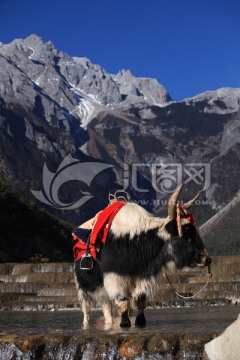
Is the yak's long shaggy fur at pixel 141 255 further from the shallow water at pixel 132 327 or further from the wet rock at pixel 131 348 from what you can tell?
the wet rock at pixel 131 348

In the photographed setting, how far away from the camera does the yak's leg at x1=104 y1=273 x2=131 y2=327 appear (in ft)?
30.3

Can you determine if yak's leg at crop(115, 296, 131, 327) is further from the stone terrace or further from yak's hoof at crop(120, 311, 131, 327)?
the stone terrace

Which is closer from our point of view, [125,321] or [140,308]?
[125,321]

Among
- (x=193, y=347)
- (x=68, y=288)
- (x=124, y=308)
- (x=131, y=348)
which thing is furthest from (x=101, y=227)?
(x=68, y=288)

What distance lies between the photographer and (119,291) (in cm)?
924

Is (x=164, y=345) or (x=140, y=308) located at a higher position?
(x=140, y=308)

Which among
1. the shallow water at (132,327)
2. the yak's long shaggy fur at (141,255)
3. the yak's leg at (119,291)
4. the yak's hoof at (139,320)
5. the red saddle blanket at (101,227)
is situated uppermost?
the red saddle blanket at (101,227)

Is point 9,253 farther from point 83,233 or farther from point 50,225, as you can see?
point 83,233

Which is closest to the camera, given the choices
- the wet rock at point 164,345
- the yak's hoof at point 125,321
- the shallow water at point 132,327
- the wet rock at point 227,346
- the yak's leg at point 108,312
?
the wet rock at point 227,346

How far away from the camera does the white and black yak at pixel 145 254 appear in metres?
9.27

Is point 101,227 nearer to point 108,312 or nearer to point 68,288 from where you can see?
point 108,312

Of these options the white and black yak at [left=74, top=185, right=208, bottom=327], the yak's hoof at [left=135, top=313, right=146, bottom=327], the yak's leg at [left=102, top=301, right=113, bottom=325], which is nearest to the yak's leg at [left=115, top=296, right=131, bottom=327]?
the white and black yak at [left=74, top=185, right=208, bottom=327]

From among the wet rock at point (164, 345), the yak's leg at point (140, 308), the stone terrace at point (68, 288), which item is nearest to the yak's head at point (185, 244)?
the yak's leg at point (140, 308)

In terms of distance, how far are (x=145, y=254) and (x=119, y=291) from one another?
58 cm
